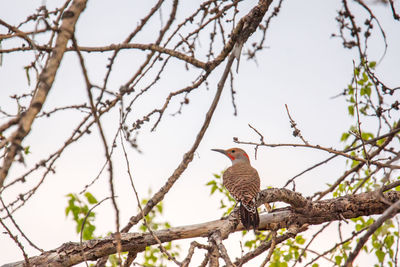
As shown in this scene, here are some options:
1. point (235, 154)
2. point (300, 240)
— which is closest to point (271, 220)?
point (300, 240)

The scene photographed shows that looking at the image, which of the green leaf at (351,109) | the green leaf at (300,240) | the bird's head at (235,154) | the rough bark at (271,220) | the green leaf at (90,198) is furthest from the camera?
the bird's head at (235,154)

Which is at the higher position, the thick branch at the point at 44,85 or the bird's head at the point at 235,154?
the bird's head at the point at 235,154

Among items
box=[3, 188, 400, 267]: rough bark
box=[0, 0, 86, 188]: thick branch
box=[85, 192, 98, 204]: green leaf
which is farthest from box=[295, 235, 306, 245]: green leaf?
box=[0, 0, 86, 188]: thick branch

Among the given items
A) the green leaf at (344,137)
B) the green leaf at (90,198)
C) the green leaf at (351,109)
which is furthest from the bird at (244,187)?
the green leaf at (90,198)

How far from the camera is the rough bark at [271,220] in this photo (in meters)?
3.86

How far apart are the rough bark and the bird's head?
3.35 meters

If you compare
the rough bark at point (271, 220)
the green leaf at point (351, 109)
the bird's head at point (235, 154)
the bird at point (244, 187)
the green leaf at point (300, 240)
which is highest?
the bird's head at point (235, 154)

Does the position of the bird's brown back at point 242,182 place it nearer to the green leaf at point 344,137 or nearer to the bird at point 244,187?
the bird at point 244,187

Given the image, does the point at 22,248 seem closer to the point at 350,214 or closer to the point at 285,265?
the point at 350,214

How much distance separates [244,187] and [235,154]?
2815mm

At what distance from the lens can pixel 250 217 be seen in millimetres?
4629

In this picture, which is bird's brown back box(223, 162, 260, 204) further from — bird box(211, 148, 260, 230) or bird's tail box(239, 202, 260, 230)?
bird's tail box(239, 202, 260, 230)

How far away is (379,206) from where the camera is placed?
455 centimetres

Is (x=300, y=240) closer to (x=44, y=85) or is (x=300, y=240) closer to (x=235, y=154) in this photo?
(x=235, y=154)
